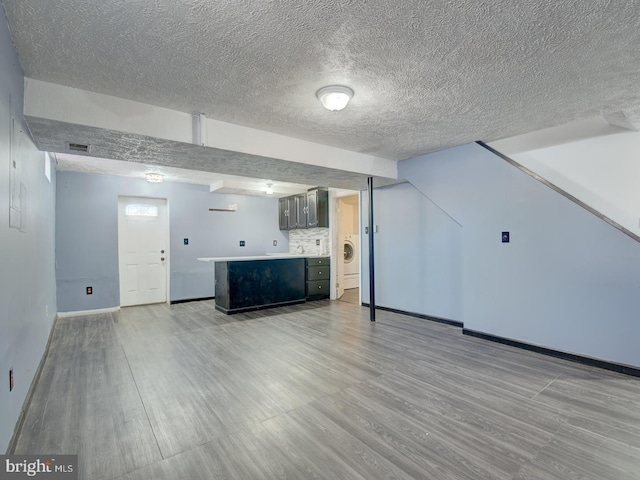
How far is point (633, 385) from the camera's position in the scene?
8.48 ft

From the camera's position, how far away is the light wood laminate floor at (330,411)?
1.67m

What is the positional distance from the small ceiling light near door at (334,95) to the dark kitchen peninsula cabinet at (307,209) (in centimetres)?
396

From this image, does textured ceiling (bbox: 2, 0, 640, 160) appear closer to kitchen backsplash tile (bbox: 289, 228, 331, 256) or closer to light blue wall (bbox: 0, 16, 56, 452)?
light blue wall (bbox: 0, 16, 56, 452)

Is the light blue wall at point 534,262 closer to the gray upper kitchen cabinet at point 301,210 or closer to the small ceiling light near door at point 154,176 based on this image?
the gray upper kitchen cabinet at point 301,210

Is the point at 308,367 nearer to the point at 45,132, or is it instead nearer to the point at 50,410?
the point at 50,410

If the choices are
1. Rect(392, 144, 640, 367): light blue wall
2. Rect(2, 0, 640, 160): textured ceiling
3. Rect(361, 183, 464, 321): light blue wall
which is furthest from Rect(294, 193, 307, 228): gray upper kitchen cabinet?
Rect(2, 0, 640, 160): textured ceiling

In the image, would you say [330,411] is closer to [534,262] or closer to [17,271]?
[17,271]

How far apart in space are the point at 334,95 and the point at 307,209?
Answer: 4310 mm

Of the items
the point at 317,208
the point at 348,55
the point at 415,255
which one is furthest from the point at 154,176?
the point at 415,255

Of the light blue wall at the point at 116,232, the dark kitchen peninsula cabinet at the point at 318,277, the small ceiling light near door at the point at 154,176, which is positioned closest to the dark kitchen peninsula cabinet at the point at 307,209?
the light blue wall at the point at 116,232

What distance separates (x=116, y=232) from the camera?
5.56 meters

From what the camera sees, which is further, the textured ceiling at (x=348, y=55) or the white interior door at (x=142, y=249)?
the white interior door at (x=142, y=249)

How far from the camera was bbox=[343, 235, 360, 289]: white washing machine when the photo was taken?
7.38 m

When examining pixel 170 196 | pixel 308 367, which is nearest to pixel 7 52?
pixel 308 367
